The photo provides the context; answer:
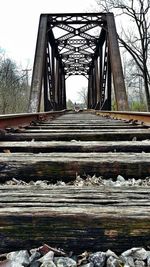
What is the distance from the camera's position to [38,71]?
6883 millimetres

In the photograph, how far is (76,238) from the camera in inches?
30.9

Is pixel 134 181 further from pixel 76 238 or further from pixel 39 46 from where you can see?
pixel 39 46

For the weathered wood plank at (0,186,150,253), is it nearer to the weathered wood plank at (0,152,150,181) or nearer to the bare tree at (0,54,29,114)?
the weathered wood plank at (0,152,150,181)

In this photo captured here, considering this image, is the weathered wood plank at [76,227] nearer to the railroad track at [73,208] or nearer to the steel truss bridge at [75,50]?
the railroad track at [73,208]

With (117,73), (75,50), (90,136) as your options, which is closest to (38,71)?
(117,73)

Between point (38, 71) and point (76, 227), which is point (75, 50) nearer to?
point (38, 71)

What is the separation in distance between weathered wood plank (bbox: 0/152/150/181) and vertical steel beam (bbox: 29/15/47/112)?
15.2ft

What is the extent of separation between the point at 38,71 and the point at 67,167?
5.72 metres

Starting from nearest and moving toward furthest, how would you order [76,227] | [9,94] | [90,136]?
[76,227] → [90,136] → [9,94]

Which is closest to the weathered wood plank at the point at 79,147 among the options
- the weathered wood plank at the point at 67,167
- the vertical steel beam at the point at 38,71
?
the weathered wood plank at the point at 67,167

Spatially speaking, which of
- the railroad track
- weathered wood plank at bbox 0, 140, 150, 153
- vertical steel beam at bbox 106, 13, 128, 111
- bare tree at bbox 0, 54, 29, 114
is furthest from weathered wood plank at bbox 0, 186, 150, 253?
bare tree at bbox 0, 54, 29, 114

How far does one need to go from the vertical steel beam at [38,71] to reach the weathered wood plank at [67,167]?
4629mm

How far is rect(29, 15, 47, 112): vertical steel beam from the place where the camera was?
6168 millimetres

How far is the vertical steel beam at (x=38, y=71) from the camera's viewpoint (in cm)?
617
